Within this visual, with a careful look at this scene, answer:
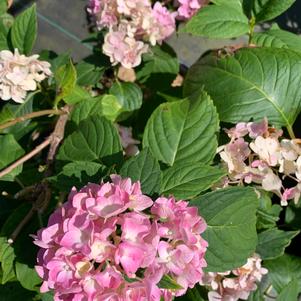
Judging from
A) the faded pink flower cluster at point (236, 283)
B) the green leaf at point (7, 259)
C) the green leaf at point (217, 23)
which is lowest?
the faded pink flower cluster at point (236, 283)

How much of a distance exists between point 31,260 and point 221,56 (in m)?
0.51

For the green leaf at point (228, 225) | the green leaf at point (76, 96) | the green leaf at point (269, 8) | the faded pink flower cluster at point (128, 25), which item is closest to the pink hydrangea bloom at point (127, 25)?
the faded pink flower cluster at point (128, 25)

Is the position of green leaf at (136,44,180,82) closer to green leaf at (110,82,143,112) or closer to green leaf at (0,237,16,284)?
green leaf at (110,82,143,112)

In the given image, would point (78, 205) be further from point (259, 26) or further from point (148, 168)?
point (259, 26)

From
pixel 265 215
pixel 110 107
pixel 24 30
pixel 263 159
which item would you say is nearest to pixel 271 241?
pixel 265 215

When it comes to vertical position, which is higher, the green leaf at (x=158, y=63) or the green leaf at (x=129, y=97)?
the green leaf at (x=158, y=63)

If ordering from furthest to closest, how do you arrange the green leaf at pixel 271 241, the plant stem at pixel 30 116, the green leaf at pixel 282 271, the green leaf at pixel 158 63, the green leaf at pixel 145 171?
the green leaf at pixel 158 63 → the green leaf at pixel 282 271 → the green leaf at pixel 271 241 → the plant stem at pixel 30 116 → the green leaf at pixel 145 171

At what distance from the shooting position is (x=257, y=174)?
0.89 metres

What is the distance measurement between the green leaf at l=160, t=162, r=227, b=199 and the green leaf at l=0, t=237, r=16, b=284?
297mm

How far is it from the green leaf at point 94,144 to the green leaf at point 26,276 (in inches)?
7.5

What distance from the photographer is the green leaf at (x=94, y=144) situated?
3.08 feet

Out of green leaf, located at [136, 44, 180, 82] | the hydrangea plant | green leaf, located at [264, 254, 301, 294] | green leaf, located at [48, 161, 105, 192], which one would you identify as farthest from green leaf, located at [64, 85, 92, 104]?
green leaf, located at [264, 254, 301, 294]

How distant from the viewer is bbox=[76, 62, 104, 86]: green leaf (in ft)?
4.29

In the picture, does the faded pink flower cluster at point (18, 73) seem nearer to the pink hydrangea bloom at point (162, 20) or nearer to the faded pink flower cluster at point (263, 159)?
the pink hydrangea bloom at point (162, 20)
